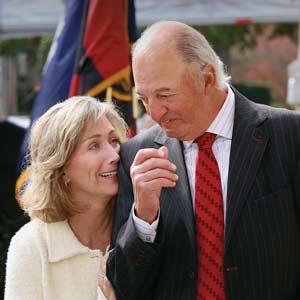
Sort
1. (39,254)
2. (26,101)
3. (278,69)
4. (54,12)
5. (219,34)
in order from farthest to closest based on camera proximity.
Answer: (26,101)
(278,69)
(219,34)
(54,12)
(39,254)

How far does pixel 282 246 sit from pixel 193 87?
54 centimetres

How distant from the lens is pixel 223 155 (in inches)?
87.0

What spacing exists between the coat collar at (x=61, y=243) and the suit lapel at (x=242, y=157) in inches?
25.9

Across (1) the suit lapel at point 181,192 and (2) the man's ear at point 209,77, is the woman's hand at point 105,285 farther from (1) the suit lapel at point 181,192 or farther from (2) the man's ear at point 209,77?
(2) the man's ear at point 209,77

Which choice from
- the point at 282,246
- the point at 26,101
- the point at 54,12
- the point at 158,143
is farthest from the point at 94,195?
the point at 26,101

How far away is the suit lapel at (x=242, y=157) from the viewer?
211 cm

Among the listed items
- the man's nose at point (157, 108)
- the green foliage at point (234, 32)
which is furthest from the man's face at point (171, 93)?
the green foliage at point (234, 32)

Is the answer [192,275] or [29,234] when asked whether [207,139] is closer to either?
[192,275]

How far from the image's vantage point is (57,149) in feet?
8.23

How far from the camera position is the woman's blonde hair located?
2.49m

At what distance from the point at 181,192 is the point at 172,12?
140 inches

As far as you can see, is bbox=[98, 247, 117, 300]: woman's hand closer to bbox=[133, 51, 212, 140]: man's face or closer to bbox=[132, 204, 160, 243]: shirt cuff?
bbox=[132, 204, 160, 243]: shirt cuff

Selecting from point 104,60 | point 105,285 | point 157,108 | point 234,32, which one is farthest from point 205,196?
point 234,32

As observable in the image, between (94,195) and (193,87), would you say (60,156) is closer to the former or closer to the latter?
(94,195)
